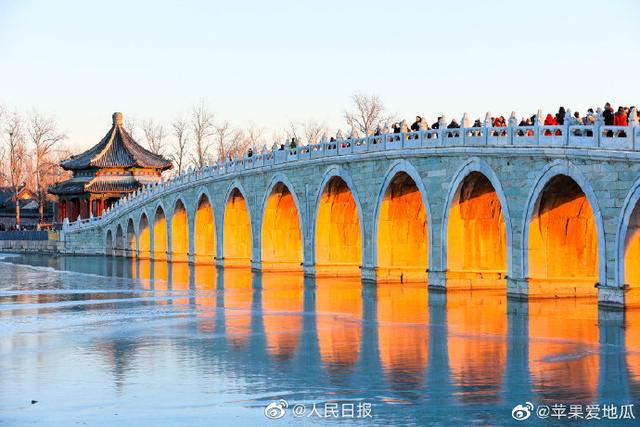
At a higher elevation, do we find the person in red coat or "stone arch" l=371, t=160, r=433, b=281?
the person in red coat

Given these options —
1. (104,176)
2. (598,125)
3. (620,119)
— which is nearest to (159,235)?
(104,176)

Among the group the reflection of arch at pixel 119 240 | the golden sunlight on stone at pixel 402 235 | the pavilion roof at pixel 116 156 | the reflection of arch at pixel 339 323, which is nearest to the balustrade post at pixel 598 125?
the reflection of arch at pixel 339 323

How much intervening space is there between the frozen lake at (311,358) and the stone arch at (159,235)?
86.3 ft

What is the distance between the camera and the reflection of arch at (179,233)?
177ft

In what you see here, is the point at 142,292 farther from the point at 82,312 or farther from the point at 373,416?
the point at 373,416

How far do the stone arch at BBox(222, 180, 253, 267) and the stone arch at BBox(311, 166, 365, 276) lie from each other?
8786mm

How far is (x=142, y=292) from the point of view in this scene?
3272 cm

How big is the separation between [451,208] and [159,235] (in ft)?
102

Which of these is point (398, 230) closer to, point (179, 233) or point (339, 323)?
point (339, 323)

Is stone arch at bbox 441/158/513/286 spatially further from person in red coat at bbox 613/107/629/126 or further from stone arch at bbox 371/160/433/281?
person in red coat at bbox 613/107/629/126

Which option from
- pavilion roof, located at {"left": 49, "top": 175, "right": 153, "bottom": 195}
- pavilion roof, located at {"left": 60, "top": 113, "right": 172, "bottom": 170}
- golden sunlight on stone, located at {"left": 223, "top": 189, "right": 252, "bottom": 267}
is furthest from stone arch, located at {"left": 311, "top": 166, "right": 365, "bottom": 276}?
pavilion roof, located at {"left": 60, "top": 113, "right": 172, "bottom": 170}

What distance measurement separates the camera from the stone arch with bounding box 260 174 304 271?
137 ft

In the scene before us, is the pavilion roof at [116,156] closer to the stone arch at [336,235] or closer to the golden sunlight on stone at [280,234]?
the golden sunlight on stone at [280,234]

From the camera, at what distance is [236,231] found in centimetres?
4703
